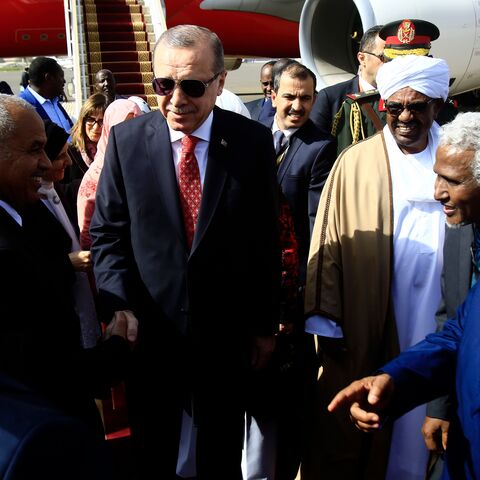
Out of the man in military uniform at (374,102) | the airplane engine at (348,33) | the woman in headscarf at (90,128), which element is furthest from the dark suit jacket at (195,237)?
the airplane engine at (348,33)

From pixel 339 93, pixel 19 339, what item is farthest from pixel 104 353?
pixel 339 93

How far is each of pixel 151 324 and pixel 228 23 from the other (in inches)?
414

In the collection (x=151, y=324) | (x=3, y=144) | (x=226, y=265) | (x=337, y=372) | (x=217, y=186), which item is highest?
(x=3, y=144)

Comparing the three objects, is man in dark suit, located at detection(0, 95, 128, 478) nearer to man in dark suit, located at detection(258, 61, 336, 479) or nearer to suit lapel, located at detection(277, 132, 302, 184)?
man in dark suit, located at detection(258, 61, 336, 479)

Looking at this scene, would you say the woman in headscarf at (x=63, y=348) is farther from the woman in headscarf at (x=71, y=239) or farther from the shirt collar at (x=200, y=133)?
the shirt collar at (x=200, y=133)

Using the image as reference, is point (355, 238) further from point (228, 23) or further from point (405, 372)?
point (228, 23)

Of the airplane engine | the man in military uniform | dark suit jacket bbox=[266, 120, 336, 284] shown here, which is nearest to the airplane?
the airplane engine

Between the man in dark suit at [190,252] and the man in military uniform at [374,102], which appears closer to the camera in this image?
the man in dark suit at [190,252]

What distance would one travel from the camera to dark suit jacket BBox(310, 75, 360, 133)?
3.90 meters

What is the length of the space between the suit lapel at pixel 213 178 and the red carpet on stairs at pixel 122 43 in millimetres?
6123

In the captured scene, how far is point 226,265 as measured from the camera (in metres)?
2.25

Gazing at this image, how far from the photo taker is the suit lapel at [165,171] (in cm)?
220

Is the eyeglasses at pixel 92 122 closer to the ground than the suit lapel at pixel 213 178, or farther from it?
farther from it

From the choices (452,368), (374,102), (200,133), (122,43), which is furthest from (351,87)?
(122,43)
